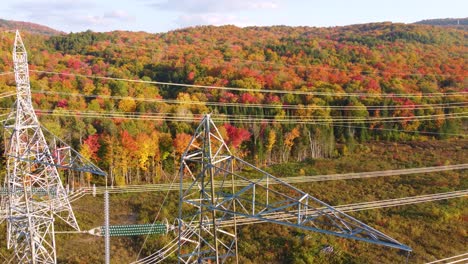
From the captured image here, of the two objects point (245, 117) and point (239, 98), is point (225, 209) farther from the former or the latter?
point (239, 98)

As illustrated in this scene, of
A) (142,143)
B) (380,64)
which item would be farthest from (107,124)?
(380,64)

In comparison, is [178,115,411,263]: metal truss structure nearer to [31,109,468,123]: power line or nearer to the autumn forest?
the autumn forest

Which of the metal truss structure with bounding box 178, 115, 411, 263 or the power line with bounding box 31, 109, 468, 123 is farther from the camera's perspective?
the power line with bounding box 31, 109, 468, 123

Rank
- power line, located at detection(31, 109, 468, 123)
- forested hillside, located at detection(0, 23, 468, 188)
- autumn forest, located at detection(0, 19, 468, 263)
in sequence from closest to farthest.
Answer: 1. autumn forest, located at detection(0, 19, 468, 263)
2. forested hillside, located at detection(0, 23, 468, 188)
3. power line, located at detection(31, 109, 468, 123)

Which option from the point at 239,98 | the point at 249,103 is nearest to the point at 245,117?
the point at 249,103

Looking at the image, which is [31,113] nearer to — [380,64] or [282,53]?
[380,64]

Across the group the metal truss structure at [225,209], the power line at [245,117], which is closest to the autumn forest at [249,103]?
the power line at [245,117]

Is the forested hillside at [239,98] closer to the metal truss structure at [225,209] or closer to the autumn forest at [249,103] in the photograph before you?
the autumn forest at [249,103]

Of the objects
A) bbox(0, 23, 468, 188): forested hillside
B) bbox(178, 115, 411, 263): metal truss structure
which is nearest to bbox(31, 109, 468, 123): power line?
bbox(0, 23, 468, 188): forested hillside
